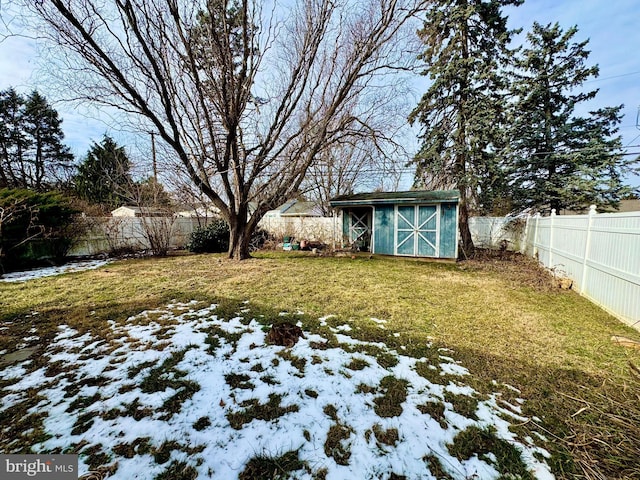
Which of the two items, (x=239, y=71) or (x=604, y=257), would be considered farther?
(x=239, y=71)

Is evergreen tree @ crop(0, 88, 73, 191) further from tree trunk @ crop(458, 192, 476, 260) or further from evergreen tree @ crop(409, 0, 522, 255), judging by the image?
tree trunk @ crop(458, 192, 476, 260)

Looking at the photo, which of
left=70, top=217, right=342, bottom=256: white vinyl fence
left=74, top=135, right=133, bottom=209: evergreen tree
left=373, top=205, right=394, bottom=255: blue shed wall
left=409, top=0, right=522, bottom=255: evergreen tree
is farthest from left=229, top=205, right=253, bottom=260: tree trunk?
left=74, top=135, right=133, bottom=209: evergreen tree

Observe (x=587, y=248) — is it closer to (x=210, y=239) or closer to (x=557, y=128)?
(x=557, y=128)

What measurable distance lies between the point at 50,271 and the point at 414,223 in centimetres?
1018

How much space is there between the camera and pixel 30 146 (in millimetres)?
15875

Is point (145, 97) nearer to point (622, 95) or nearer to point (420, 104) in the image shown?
point (420, 104)

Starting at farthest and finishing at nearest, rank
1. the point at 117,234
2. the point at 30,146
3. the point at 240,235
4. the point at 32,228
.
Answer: the point at 30,146, the point at 117,234, the point at 240,235, the point at 32,228

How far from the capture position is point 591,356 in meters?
2.71

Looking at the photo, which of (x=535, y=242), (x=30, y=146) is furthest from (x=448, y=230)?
(x=30, y=146)

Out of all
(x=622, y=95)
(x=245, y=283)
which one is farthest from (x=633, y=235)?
(x=622, y=95)

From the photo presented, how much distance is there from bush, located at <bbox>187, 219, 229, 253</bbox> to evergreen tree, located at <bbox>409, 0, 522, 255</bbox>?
804 cm

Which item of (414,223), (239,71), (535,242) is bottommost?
(535,242)

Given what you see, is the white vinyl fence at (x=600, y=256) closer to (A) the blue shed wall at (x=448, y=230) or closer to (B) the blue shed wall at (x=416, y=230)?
(A) the blue shed wall at (x=448, y=230)

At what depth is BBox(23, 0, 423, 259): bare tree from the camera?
5668mm
